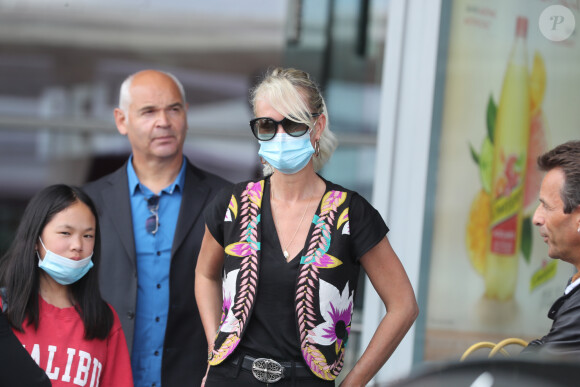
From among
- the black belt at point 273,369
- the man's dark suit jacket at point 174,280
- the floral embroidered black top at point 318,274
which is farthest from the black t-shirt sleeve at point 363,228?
the man's dark suit jacket at point 174,280

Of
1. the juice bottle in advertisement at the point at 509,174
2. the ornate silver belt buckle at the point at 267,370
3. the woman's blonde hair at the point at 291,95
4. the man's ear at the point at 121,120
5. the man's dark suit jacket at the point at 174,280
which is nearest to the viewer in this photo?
the ornate silver belt buckle at the point at 267,370

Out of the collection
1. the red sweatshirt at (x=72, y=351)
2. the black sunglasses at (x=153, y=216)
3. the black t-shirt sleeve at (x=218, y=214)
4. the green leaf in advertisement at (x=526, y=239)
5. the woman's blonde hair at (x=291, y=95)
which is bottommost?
the red sweatshirt at (x=72, y=351)

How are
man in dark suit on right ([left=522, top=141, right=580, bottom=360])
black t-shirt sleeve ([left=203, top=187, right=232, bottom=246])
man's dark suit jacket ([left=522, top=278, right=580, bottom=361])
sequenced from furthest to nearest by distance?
black t-shirt sleeve ([left=203, top=187, right=232, bottom=246]), man in dark suit on right ([left=522, top=141, right=580, bottom=360]), man's dark suit jacket ([left=522, top=278, right=580, bottom=361])

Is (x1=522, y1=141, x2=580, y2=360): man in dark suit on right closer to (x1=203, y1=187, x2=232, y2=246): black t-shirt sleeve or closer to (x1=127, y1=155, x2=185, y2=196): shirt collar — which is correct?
(x1=203, y1=187, x2=232, y2=246): black t-shirt sleeve

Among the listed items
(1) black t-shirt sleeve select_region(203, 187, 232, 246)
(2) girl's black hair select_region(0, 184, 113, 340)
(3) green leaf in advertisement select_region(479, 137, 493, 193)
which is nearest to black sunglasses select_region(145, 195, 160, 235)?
(2) girl's black hair select_region(0, 184, 113, 340)

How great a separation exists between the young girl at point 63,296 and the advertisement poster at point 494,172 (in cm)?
181

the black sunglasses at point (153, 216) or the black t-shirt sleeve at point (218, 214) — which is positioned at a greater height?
the black t-shirt sleeve at point (218, 214)

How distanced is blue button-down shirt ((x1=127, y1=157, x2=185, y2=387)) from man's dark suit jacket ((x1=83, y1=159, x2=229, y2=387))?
41mm

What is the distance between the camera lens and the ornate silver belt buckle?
2666 mm

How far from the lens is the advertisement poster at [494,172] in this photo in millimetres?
4117

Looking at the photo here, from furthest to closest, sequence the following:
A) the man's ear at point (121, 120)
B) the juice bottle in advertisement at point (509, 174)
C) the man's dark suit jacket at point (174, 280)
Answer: the juice bottle in advertisement at point (509, 174) < the man's ear at point (121, 120) < the man's dark suit jacket at point (174, 280)

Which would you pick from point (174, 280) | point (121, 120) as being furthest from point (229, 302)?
point (121, 120)

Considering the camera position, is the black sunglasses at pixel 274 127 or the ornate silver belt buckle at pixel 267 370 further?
the black sunglasses at pixel 274 127

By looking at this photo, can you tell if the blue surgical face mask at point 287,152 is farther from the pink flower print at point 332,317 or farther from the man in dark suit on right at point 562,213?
the man in dark suit on right at point 562,213
